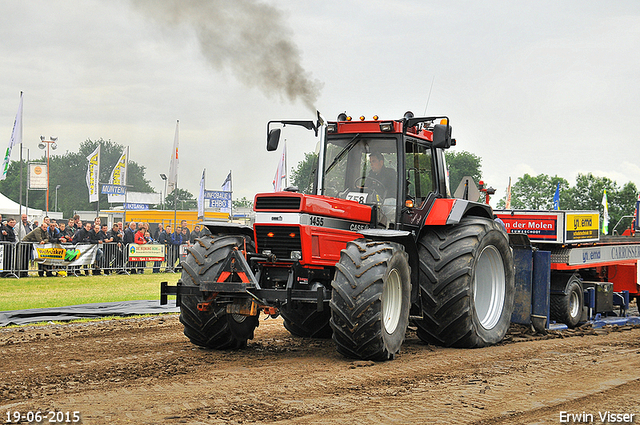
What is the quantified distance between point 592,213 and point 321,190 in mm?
5744

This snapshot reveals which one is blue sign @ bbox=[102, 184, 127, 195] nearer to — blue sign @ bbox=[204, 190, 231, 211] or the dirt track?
blue sign @ bbox=[204, 190, 231, 211]

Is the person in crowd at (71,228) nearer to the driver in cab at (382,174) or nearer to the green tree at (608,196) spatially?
the driver in cab at (382,174)

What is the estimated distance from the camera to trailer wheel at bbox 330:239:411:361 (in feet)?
22.3

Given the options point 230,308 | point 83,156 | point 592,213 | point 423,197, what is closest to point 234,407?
point 230,308

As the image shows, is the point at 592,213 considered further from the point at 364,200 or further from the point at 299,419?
the point at 299,419

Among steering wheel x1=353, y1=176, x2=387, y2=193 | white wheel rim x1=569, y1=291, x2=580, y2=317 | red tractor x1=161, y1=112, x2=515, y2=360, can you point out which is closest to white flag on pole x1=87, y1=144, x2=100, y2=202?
red tractor x1=161, y1=112, x2=515, y2=360

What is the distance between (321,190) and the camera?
27.7 ft

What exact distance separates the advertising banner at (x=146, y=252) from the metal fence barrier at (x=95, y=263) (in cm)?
14

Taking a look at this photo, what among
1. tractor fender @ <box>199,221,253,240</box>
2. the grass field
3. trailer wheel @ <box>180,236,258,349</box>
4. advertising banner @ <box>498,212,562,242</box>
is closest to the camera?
trailer wheel @ <box>180,236,258,349</box>

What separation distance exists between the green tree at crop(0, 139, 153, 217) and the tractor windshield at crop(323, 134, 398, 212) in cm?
9714

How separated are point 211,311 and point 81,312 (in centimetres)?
503

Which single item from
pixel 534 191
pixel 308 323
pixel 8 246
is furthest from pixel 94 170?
pixel 534 191

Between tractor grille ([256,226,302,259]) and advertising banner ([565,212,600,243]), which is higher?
advertising banner ([565,212,600,243])

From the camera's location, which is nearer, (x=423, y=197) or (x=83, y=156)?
(x=423, y=197)
